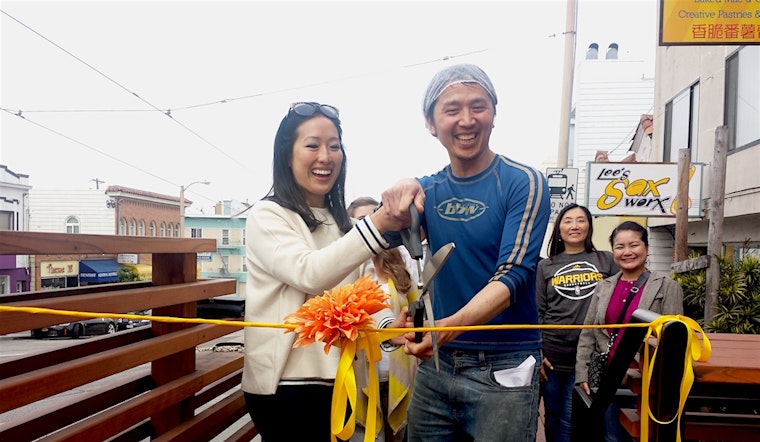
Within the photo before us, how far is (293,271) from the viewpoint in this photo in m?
1.46

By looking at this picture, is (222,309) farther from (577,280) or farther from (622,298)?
(622,298)

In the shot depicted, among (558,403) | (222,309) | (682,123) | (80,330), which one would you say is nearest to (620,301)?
(558,403)

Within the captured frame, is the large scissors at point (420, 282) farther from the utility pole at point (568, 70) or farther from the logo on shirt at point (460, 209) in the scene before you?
the utility pole at point (568, 70)

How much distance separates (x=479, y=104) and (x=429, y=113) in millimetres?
184

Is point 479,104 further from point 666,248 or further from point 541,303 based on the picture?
point 666,248

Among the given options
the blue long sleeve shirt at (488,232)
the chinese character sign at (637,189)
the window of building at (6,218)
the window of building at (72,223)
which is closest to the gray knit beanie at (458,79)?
the blue long sleeve shirt at (488,232)

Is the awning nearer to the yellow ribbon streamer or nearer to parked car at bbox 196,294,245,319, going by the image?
parked car at bbox 196,294,245,319

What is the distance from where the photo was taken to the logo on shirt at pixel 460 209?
1.57m

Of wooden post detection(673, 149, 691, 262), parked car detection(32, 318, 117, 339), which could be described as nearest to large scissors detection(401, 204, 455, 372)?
wooden post detection(673, 149, 691, 262)

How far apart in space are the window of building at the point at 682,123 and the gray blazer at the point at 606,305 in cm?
655

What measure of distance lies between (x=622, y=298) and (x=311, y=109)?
221 cm

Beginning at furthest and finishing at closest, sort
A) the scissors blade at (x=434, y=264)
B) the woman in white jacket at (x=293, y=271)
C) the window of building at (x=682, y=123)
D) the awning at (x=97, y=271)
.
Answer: the awning at (x=97, y=271)
the window of building at (x=682, y=123)
the woman in white jacket at (x=293, y=271)
the scissors blade at (x=434, y=264)

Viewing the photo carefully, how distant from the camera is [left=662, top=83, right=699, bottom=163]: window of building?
8750 mm

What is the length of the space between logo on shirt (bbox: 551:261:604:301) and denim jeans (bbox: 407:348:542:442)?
1.85 meters
